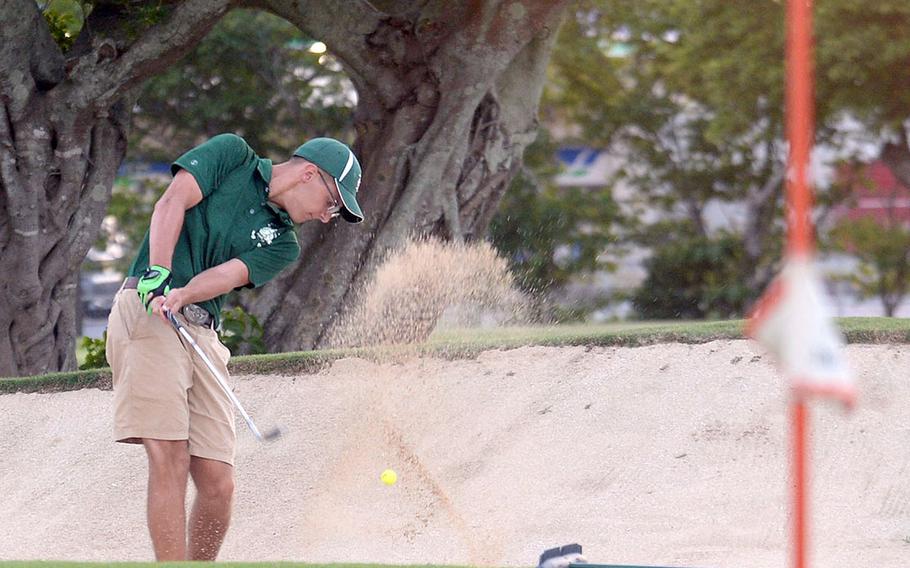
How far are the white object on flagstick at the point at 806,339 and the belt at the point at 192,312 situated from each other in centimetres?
262

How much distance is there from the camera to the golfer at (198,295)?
15.2ft

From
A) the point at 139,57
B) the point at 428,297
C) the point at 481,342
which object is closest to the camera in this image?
the point at 481,342

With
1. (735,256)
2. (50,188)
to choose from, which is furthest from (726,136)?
(50,188)

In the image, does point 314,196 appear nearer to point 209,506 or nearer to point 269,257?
point 269,257

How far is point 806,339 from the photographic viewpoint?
8.37 feet

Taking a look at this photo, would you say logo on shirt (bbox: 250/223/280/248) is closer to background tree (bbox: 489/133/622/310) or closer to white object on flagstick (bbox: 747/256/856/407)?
white object on flagstick (bbox: 747/256/856/407)

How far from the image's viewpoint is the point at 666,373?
757cm

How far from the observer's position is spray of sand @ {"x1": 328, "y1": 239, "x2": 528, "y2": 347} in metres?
8.62

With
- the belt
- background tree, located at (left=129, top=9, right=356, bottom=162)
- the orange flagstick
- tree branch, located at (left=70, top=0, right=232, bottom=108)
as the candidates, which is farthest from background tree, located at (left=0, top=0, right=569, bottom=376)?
background tree, located at (left=129, top=9, right=356, bottom=162)

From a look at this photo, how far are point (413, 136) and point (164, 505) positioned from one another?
5790mm

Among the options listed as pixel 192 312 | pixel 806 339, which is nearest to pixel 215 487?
pixel 192 312

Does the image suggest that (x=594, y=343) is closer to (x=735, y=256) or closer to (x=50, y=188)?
(x=50, y=188)

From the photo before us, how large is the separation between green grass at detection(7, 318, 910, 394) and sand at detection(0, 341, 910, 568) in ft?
0.31

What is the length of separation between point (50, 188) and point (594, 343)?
159 inches
